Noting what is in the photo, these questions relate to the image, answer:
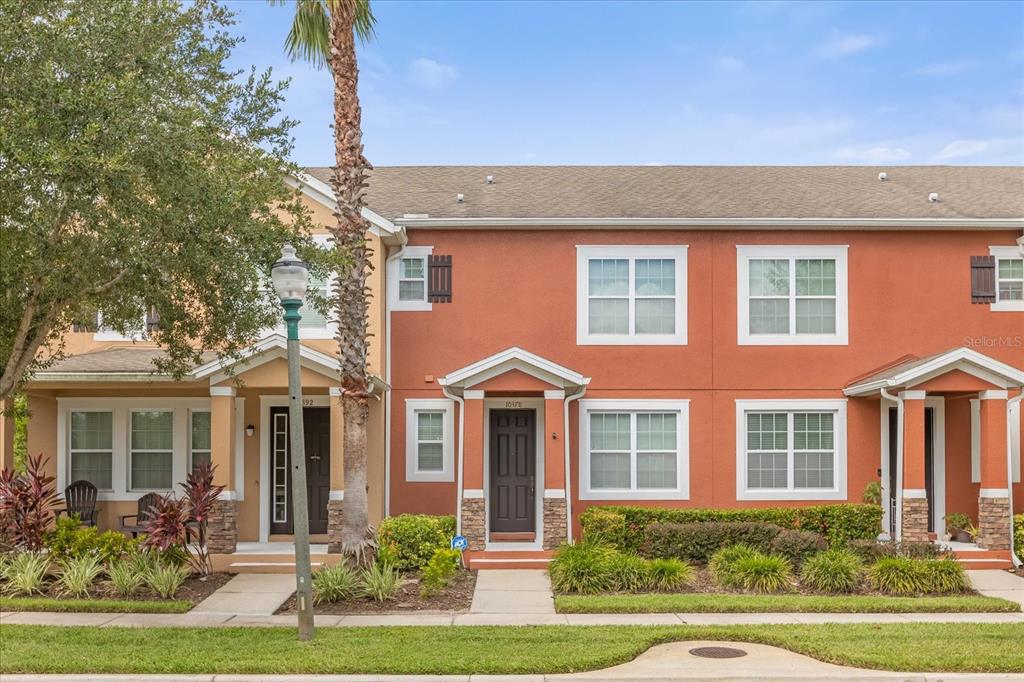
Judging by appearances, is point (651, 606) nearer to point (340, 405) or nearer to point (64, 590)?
point (340, 405)

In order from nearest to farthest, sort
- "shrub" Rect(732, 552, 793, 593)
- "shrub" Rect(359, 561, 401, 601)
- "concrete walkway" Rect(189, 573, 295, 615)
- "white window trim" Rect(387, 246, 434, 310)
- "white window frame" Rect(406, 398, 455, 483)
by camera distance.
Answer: "concrete walkway" Rect(189, 573, 295, 615) → "shrub" Rect(359, 561, 401, 601) → "shrub" Rect(732, 552, 793, 593) → "white window frame" Rect(406, 398, 455, 483) → "white window trim" Rect(387, 246, 434, 310)

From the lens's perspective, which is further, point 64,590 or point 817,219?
point 817,219

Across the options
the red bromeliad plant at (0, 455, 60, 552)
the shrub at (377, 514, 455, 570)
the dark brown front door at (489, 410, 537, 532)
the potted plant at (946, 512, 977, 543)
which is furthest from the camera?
the dark brown front door at (489, 410, 537, 532)

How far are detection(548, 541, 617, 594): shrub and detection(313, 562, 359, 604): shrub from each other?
2.84 m

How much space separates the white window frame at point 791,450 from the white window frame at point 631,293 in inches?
70.4

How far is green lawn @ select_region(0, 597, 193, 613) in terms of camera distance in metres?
12.7

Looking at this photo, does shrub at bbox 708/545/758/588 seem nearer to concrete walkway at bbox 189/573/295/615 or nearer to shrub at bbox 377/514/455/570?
shrub at bbox 377/514/455/570

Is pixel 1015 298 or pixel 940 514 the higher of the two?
pixel 1015 298

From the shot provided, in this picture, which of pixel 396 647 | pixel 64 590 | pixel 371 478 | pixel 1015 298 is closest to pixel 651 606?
pixel 396 647

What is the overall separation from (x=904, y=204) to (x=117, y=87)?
14259mm

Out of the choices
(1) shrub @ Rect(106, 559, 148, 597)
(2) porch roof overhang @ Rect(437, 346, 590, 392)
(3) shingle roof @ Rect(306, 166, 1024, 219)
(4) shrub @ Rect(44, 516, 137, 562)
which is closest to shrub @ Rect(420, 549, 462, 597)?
(2) porch roof overhang @ Rect(437, 346, 590, 392)

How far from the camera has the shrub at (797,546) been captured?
50.0ft

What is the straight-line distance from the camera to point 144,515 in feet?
56.4

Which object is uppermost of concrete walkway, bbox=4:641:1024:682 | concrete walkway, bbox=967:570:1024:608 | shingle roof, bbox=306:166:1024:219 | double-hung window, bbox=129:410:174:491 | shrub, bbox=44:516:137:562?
shingle roof, bbox=306:166:1024:219
